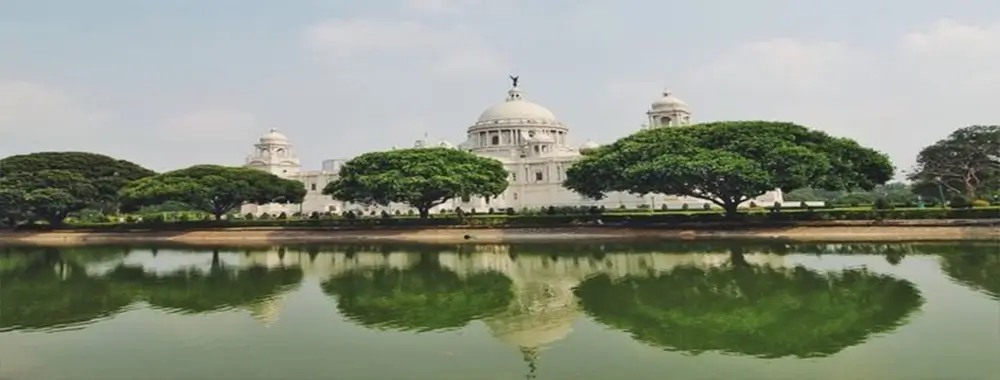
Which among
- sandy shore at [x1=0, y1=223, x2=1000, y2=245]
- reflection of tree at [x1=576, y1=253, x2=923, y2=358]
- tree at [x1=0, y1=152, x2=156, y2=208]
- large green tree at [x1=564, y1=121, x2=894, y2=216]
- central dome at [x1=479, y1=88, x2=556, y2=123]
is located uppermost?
central dome at [x1=479, y1=88, x2=556, y2=123]

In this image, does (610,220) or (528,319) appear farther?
(610,220)

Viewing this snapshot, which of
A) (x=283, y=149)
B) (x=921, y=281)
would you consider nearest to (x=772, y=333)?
(x=921, y=281)

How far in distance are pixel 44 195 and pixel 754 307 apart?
154 feet

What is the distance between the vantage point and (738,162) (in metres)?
36.6

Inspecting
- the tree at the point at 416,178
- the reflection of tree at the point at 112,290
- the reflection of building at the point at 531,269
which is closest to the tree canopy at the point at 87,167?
the tree at the point at 416,178

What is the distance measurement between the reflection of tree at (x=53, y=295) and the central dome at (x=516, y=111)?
171 feet

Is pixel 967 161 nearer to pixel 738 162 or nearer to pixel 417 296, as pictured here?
pixel 738 162

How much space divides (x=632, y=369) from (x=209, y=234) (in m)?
40.6

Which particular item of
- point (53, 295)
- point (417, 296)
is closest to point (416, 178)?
point (53, 295)

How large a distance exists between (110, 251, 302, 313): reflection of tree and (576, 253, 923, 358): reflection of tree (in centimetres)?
877

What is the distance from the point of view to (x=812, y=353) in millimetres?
12359

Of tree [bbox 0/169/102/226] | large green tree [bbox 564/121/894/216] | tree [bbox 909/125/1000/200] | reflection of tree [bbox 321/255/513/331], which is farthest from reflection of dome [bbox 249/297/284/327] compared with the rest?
tree [bbox 909/125/1000/200]

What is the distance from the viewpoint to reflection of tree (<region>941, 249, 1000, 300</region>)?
18833 mm

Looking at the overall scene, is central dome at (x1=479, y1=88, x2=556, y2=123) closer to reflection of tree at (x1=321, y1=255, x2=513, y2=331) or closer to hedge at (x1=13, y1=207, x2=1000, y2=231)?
hedge at (x1=13, y1=207, x2=1000, y2=231)
